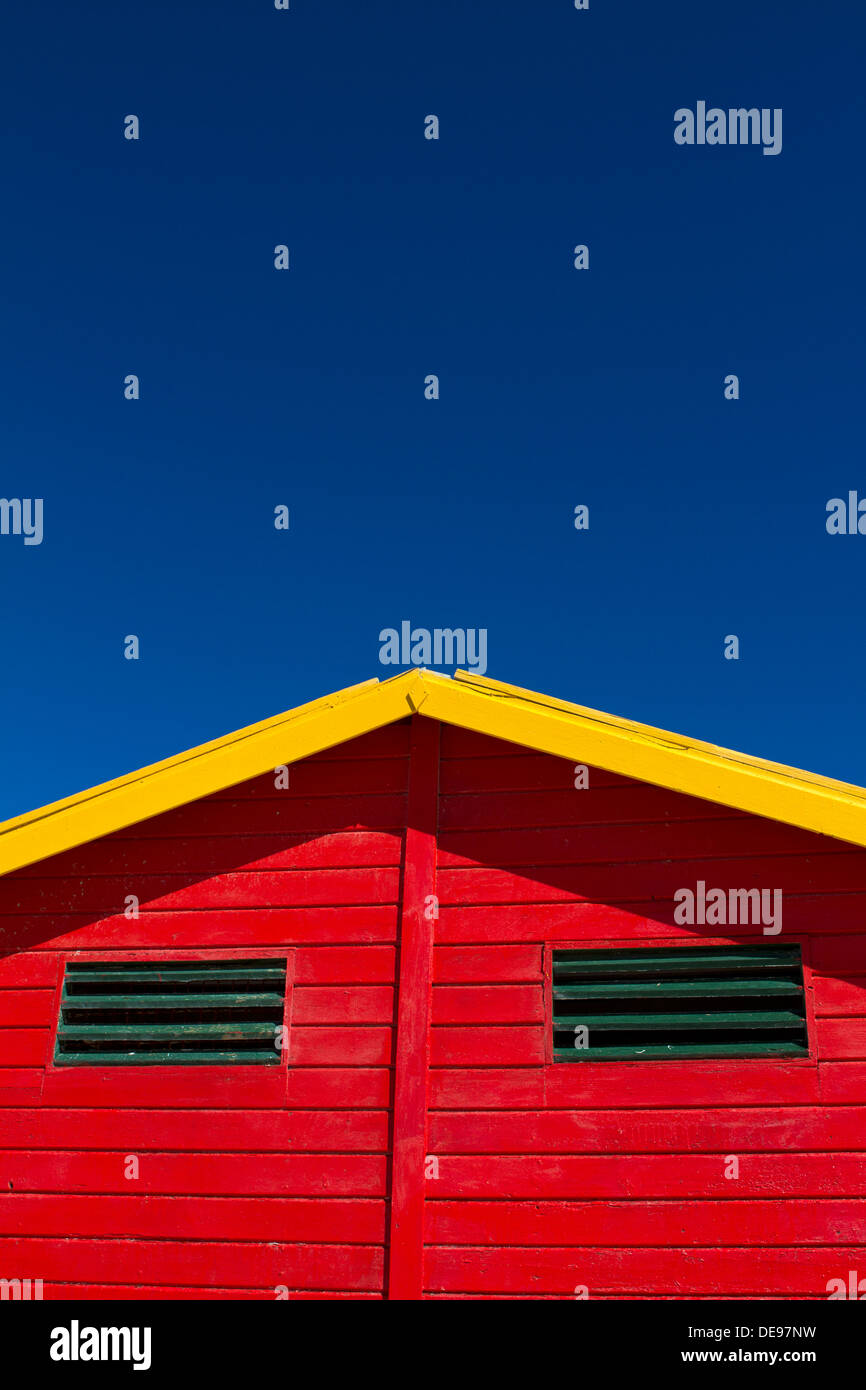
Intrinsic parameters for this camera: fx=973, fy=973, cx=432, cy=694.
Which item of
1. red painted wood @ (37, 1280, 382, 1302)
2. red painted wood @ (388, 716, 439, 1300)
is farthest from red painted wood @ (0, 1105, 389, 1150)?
red painted wood @ (37, 1280, 382, 1302)

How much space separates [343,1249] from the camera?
5.09 meters

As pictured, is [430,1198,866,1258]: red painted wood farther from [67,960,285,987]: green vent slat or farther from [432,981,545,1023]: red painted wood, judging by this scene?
[67,960,285,987]: green vent slat

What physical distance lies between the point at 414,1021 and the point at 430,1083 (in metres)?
0.34

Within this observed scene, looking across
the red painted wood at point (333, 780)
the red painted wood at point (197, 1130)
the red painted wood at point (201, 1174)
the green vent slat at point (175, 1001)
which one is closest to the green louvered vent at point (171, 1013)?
the green vent slat at point (175, 1001)

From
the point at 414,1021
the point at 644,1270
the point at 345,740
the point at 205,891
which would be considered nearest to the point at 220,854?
the point at 205,891

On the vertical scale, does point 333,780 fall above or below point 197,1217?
above

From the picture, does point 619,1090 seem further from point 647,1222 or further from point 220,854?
point 220,854

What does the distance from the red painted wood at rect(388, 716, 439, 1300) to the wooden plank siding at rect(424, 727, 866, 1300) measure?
0.25 feet

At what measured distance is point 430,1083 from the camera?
5.30m

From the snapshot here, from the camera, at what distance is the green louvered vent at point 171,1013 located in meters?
5.55

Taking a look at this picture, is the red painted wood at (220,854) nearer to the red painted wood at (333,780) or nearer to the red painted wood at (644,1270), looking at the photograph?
the red painted wood at (333,780)

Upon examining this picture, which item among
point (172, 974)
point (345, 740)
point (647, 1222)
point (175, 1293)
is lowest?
point (175, 1293)

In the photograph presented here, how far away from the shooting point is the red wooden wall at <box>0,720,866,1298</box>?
4.92 metres

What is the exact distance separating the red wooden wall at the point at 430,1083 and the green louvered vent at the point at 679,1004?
94 mm
